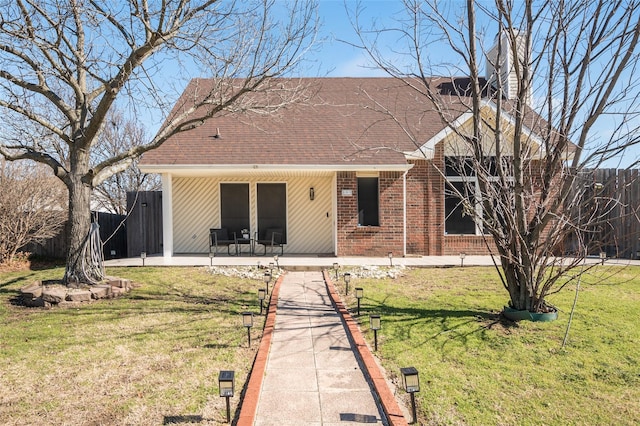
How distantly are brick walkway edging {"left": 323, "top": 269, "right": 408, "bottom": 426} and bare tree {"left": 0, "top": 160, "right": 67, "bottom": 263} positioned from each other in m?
9.25

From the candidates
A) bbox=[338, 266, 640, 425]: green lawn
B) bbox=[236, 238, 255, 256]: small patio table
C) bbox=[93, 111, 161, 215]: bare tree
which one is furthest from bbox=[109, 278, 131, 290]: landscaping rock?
bbox=[93, 111, 161, 215]: bare tree

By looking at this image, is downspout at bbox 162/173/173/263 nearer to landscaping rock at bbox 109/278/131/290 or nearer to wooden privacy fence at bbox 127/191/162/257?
wooden privacy fence at bbox 127/191/162/257

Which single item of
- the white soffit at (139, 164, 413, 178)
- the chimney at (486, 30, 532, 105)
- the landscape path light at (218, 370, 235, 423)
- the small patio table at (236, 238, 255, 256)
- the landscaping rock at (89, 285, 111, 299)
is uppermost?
the chimney at (486, 30, 532, 105)

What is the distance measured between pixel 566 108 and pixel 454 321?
3120 mm

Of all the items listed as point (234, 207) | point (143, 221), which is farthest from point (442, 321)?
point (143, 221)

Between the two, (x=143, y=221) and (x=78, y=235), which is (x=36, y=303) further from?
(x=143, y=221)

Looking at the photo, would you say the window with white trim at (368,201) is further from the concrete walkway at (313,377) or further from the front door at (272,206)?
the concrete walkway at (313,377)

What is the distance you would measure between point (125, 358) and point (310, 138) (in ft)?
30.2

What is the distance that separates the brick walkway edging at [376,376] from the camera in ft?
10.5

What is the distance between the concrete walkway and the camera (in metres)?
3.29

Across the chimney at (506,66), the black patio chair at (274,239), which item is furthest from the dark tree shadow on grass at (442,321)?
the black patio chair at (274,239)

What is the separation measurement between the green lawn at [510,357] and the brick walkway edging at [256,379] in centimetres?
124

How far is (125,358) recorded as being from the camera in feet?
14.7

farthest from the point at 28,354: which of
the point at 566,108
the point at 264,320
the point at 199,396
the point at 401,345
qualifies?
the point at 566,108
